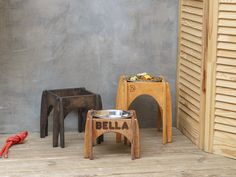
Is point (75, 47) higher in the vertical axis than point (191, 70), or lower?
higher

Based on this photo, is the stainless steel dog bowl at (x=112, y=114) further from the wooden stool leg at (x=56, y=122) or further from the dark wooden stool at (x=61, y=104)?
the wooden stool leg at (x=56, y=122)

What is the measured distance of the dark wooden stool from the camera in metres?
2.86

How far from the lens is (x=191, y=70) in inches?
121

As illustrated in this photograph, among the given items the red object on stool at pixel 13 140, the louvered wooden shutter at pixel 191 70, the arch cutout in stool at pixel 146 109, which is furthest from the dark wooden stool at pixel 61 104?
the louvered wooden shutter at pixel 191 70

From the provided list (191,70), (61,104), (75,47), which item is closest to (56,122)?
(61,104)

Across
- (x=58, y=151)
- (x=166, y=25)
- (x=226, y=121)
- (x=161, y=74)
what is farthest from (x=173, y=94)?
(x=58, y=151)

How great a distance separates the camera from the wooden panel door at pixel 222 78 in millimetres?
2663

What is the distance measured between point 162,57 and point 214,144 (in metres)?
0.73

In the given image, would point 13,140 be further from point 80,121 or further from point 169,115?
point 169,115

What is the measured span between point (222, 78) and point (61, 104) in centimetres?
89

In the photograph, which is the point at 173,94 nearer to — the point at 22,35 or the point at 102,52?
the point at 102,52

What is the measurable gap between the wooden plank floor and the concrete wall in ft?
0.99

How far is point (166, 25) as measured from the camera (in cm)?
326

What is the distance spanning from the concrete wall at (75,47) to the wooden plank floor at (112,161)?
303 millimetres
